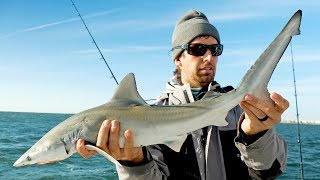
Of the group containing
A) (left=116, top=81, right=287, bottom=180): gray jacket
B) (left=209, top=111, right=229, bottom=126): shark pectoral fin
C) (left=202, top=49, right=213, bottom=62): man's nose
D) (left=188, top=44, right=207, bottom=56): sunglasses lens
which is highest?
(left=188, top=44, right=207, bottom=56): sunglasses lens

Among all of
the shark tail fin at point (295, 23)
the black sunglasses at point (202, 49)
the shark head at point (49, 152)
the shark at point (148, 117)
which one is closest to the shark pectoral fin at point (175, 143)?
the shark at point (148, 117)

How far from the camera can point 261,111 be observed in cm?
337

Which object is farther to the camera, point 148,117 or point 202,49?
point 202,49

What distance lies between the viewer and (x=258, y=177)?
3.82 metres

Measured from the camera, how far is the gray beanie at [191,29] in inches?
189

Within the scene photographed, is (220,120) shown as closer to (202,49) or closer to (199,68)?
(199,68)

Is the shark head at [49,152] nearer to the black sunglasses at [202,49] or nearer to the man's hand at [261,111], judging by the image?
the man's hand at [261,111]

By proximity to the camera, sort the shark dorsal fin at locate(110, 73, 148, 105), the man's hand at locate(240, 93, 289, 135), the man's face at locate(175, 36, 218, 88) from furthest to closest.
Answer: the man's face at locate(175, 36, 218, 88) < the shark dorsal fin at locate(110, 73, 148, 105) < the man's hand at locate(240, 93, 289, 135)

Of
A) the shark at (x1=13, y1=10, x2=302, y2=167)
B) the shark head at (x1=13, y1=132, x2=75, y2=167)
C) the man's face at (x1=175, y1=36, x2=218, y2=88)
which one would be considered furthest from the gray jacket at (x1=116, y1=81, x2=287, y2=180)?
the shark head at (x1=13, y1=132, x2=75, y2=167)

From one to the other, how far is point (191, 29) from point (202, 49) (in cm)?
31

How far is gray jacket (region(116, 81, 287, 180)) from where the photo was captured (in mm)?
3674

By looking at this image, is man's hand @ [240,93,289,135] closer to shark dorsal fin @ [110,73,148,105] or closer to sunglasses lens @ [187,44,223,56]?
shark dorsal fin @ [110,73,148,105]

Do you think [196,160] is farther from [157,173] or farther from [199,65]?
[199,65]

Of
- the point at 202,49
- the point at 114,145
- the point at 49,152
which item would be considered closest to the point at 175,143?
the point at 114,145
